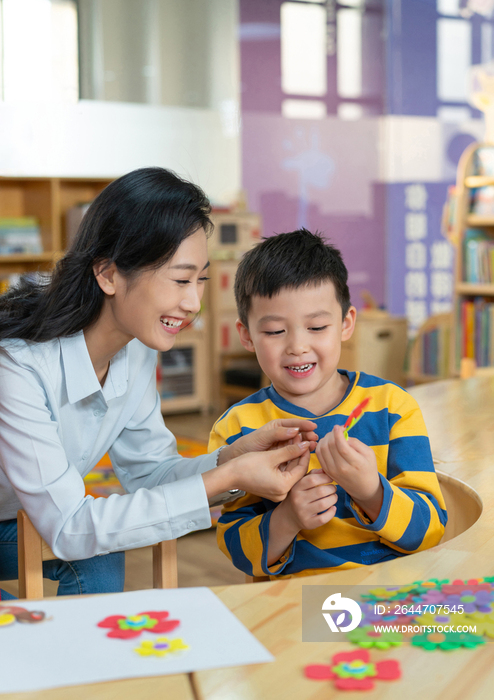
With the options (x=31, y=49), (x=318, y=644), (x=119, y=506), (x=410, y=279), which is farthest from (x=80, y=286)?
(x=410, y=279)

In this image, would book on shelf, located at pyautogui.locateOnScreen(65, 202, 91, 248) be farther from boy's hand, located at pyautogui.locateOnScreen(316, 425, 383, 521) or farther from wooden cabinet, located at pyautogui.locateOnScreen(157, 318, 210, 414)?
boy's hand, located at pyautogui.locateOnScreen(316, 425, 383, 521)

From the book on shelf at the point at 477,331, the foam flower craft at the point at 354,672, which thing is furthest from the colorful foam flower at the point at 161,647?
the book on shelf at the point at 477,331

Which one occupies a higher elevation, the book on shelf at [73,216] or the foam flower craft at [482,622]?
the book on shelf at [73,216]

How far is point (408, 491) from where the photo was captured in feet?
3.76

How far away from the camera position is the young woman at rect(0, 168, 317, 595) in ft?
3.63

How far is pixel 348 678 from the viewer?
68cm

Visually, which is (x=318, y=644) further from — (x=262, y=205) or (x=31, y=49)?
(x=262, y=205)

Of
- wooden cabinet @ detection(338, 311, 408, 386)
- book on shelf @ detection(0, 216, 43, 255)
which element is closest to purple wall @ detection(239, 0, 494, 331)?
wooden cabinet @ detection(338, 311, 408, 386)

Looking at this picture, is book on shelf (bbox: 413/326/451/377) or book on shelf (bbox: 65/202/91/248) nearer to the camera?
book on shelf (bbox: 413/326/451/377)

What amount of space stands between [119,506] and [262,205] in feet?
16.7

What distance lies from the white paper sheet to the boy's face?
444 mm

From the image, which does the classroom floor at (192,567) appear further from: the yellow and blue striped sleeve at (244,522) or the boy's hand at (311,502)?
the boy's hand at (311,502)

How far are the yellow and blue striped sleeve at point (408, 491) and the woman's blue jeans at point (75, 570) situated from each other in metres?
0.54

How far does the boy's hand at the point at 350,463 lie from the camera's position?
102cm
